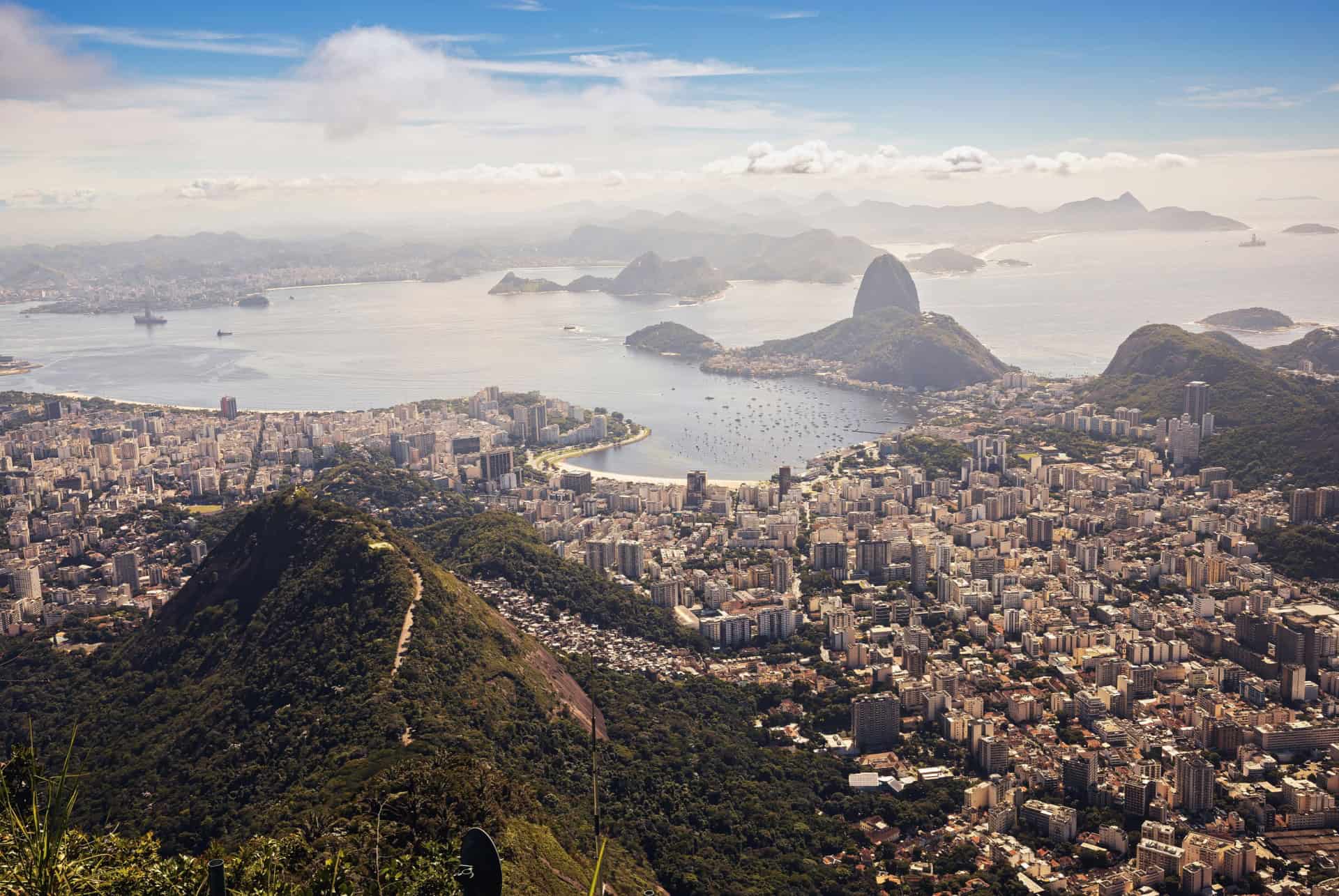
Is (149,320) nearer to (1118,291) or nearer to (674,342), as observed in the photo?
(674,342)

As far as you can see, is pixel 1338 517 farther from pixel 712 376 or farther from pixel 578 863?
pixel 712 376

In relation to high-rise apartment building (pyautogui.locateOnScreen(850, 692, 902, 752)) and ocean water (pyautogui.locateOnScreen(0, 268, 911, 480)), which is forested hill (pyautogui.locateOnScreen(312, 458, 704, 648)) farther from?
ocean water (pyautogui.locateOnScreen(0, 268, 911, 480))

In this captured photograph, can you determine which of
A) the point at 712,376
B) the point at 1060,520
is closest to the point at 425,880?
the point at 1060,520

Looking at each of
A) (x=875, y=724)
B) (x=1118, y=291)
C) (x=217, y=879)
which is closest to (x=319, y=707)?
(x=875, y=724)

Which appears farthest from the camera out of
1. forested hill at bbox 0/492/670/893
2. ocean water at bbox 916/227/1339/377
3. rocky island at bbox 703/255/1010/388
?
ocean water at bbox 916/227/1339/377

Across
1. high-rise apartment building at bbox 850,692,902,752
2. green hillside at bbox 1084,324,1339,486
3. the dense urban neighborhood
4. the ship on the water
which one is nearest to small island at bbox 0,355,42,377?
the dense urban neighborhood

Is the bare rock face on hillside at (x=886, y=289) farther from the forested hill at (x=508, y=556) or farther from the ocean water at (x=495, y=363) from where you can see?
the forested hill at (x=508, y=556)

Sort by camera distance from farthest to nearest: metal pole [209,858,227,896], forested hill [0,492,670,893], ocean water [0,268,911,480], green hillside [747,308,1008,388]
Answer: green hillside [747,308,1008,388]
ocean water [0,268,911,480]
forested hill [0,492,670,893]
metal pole [209,858,227,896]
